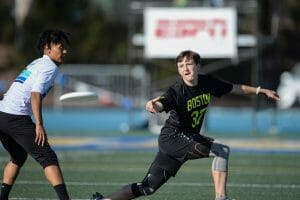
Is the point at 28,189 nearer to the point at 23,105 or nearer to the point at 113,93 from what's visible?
the point at 23,105

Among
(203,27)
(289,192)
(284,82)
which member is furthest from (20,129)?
(284,82)

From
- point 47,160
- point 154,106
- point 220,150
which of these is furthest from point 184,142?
point 47,160

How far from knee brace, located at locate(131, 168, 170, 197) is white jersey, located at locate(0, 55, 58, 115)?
1252mm

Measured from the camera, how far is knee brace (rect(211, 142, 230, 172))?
25.2ft

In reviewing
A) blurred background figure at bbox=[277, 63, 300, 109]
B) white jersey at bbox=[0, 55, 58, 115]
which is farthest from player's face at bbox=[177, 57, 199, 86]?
blurred background figure at bbox=[277, 63, 300, 109]

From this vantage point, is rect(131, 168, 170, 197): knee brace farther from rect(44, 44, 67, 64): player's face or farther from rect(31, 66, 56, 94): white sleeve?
rect(44, 44, 67, 64): player's face

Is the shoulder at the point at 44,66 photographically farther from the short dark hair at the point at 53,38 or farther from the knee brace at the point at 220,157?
the knee brace at the point at 220,157

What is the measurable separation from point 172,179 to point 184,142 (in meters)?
3.30

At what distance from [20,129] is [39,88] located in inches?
19.2

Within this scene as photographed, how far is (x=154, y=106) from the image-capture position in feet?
23.9

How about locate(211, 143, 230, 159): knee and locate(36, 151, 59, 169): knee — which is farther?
locate(211, 143, 230, 159): knee

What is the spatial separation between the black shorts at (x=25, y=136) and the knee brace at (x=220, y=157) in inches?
59.4

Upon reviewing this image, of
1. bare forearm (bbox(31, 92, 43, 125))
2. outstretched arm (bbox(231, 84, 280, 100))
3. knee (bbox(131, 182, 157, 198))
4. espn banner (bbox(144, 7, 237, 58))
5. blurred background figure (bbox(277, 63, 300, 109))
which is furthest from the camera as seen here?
blurred background figure (bbox(277, 63, 300, 109))

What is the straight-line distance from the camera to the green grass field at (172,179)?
30.8 feet
